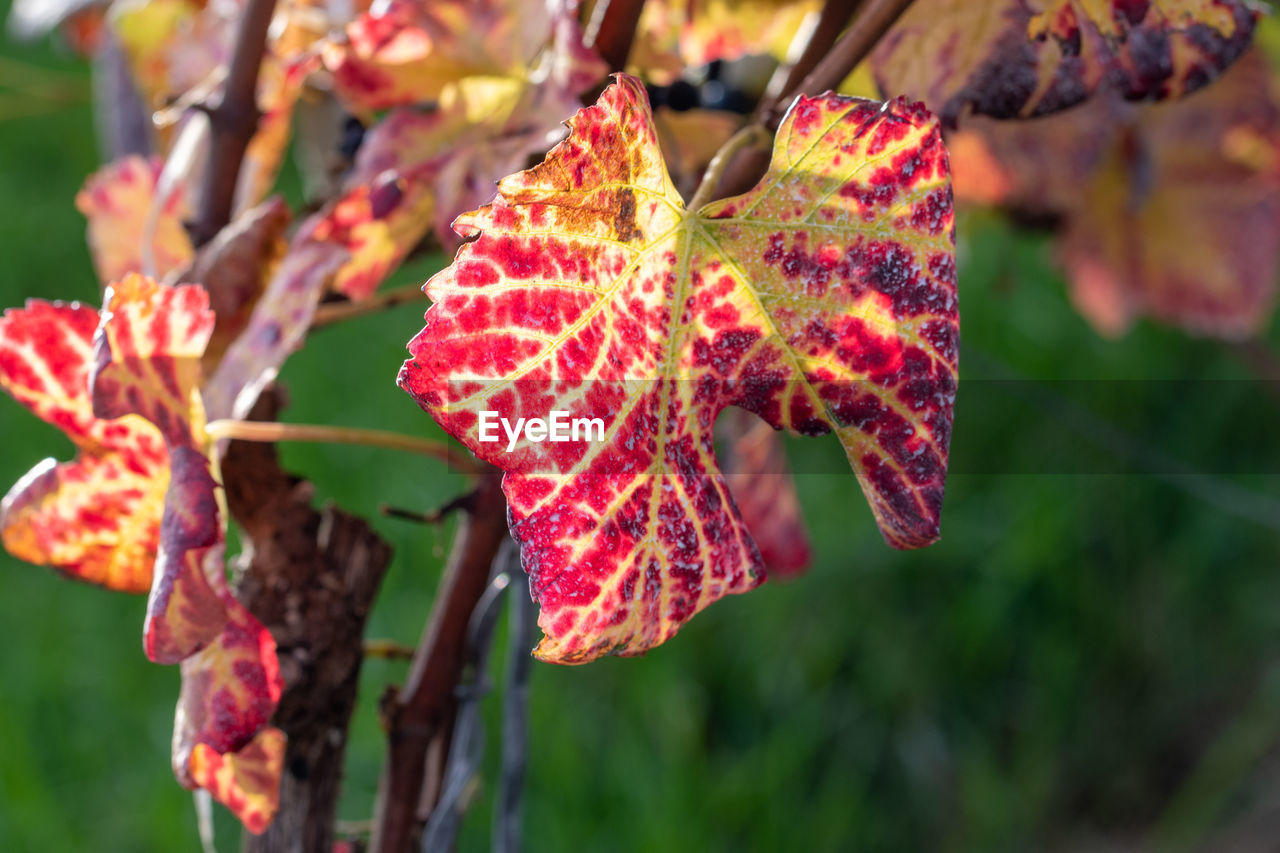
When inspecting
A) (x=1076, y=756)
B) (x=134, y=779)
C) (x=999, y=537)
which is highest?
(x=134, y=779)

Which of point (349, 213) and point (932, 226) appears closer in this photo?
point (932, 226)

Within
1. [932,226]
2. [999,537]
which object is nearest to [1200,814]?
[999,537]

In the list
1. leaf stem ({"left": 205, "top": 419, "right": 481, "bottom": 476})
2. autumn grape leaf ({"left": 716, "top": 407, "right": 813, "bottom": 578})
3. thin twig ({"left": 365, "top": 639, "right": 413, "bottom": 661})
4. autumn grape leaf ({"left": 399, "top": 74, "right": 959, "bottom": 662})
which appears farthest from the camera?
autumn grape leaf ({"left": 716, "top": 407, "right": 813, "bottom": 578})

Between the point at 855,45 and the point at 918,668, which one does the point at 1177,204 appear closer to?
the point at 855,45

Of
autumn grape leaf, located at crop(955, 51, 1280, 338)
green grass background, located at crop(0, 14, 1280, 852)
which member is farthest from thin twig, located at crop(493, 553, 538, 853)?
green grass background, located at crop(0, 14, 1280, 852)

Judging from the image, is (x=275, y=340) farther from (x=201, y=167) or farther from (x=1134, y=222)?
(x=1134, y=222)

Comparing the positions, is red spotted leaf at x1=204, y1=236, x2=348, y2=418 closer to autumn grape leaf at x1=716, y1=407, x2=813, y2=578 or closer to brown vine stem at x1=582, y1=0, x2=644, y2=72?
brown vine stem at x1=582, y1=0, x2=644, y2=72
